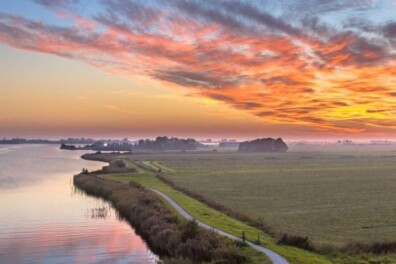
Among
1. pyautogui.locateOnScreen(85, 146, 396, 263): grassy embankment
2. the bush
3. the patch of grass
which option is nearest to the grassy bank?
Answer: the patch of grass

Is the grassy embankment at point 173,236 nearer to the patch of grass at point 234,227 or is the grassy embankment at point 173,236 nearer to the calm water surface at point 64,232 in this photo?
the calm water surface at point 64,232

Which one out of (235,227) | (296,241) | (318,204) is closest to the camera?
(296,241)

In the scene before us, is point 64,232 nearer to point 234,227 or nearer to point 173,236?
point 173,236

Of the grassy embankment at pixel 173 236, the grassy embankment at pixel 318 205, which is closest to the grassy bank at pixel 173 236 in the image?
the grassy embankment at pixel 173 236

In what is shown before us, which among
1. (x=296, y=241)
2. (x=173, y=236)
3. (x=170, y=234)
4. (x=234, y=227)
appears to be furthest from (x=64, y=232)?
(x=296, y=241)

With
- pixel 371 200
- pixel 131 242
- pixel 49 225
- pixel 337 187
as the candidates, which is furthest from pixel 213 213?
pixel 337 187

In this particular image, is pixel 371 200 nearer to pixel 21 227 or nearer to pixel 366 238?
pixel 366 238

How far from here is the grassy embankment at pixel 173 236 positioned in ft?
105

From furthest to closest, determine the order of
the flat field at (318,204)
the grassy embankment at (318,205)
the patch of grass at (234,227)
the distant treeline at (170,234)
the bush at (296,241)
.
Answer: the flat field at (318,204)
the bush at (296,241)
the grassy embankment at (318,205)
the distant treeline at (170,234)
the patch of grass at (234,227)

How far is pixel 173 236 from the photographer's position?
3903 cm

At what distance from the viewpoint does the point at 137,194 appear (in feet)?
215

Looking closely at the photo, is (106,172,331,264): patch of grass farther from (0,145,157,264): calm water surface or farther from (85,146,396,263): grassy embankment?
(0,145,157,264): calm water surface

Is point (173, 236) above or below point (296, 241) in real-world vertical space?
below

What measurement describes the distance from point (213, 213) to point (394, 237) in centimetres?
2076
